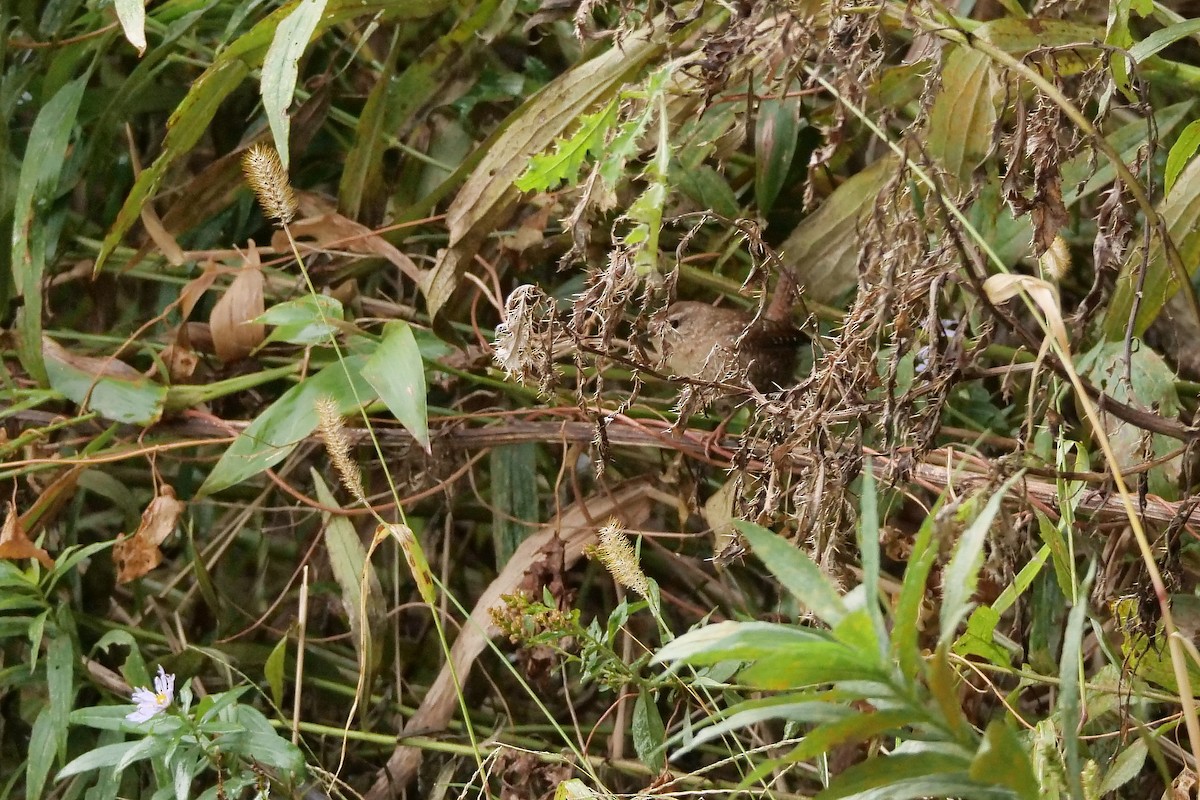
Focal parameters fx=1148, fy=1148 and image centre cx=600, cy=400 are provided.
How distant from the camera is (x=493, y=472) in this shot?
176 centimetres

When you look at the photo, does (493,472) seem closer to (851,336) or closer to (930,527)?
(851,336)

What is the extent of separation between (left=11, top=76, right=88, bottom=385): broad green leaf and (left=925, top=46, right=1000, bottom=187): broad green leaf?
130cm

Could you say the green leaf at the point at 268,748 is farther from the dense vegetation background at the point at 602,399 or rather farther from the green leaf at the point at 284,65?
the green leaf at the point at 284,65

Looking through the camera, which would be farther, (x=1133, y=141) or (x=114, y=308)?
(x=114, y=308)

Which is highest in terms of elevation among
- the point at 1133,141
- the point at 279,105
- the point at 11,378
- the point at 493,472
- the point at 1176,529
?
the point at 279,105

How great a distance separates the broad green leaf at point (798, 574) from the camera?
736 mm

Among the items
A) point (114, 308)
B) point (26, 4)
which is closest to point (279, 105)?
point (26, 4)

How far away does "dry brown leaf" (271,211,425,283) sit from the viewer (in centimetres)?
177

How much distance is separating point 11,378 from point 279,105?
2.64ft

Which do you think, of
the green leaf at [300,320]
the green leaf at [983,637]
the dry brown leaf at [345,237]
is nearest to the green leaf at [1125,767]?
the green leaf at [983,637]

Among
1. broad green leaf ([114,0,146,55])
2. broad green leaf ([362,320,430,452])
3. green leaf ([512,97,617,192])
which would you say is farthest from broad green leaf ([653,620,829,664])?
broad green leaf ([114,0,146,55])

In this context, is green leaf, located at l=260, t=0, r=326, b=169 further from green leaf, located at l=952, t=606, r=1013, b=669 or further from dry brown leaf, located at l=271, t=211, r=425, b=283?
green leaf, located at l=952, t=606, r=1013, b=669

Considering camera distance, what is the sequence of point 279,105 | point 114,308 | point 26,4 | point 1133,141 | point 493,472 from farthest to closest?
point 114,308 < point 26,4 < point 493,472 < point 1133,141 < point 279,105

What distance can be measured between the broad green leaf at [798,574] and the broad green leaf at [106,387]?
44.7 inches
